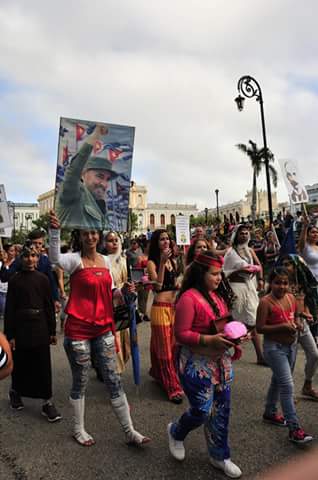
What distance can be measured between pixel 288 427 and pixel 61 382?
2957 millimetres

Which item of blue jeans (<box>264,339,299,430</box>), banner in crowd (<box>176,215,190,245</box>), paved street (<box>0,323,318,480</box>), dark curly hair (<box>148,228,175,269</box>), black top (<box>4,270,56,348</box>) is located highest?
banner in crowd (<box>176,215,190,245</box>)

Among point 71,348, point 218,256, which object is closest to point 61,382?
point 71,348

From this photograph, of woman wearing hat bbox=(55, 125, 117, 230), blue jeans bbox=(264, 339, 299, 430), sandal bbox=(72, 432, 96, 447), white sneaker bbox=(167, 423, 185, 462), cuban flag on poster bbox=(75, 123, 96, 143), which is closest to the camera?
white sneaker bbox=(167, 423, 185, 462)

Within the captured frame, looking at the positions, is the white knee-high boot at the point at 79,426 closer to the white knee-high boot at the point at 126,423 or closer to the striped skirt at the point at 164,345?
the white knee-high boot at the point at 126,423

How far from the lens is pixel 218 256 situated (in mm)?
3410

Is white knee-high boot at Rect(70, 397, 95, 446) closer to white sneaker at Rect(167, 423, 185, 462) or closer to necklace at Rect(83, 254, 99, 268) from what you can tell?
white sneaker at Rect(167, 423, 185, 462)

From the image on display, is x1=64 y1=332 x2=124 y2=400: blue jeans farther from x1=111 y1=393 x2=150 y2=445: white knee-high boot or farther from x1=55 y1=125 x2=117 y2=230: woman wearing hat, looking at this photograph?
x1=55 y1=125 x2=117 y2=230: woman wearing hat

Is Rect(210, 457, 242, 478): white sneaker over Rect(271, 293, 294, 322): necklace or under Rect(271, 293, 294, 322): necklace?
under

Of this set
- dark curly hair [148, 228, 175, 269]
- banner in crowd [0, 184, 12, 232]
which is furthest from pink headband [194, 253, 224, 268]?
banner in crowd [0, 184, 12, 232]

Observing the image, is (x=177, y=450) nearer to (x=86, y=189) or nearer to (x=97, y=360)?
(x=97, y=360)

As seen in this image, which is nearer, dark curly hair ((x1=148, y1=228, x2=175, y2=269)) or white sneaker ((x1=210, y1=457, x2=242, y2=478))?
white sneaker ((x1=210, y1=457, x2=242, y2=478))

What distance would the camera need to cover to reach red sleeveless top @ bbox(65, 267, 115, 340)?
12.3ft

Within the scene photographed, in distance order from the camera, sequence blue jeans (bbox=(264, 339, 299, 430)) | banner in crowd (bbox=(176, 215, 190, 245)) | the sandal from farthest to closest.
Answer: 1. banner in crowd (bbox=(176, 215, 190, 245))
2. the sandal
3. blue jeans (bbox=(264, 339, 299, 430))

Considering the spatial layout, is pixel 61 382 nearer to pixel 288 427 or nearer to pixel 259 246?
pixel 288 427
